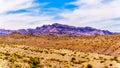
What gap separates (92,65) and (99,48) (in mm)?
88127

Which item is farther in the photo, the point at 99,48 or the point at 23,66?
the point at 99,48

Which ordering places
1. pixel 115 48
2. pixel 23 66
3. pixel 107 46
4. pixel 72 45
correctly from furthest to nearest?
1. pixel 72 45
2. pixel 107 46
3. pixel 115 48
4. pixel 23 66

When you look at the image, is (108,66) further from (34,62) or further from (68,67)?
(34,62)

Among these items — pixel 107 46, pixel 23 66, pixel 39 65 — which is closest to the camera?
pixel 23 66

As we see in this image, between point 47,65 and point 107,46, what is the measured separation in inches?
3582

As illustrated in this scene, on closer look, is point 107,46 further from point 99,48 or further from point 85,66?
point 85,66

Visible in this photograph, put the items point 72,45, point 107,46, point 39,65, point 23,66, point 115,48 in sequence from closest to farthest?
1. point 23,66
2. point 39,65
3. point 115,48
4. point 107,46
5. point 72,45

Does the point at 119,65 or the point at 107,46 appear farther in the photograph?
the point at 107,46

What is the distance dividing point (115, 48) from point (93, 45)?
52.1ft

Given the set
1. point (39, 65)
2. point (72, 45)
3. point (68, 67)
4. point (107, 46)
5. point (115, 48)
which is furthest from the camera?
point (72, 45)

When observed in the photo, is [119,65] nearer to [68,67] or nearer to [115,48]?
[68,67]

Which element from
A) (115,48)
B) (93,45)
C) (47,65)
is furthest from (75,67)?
(93,45)

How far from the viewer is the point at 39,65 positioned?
3375cm

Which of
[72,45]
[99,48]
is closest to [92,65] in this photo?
[99,48]
